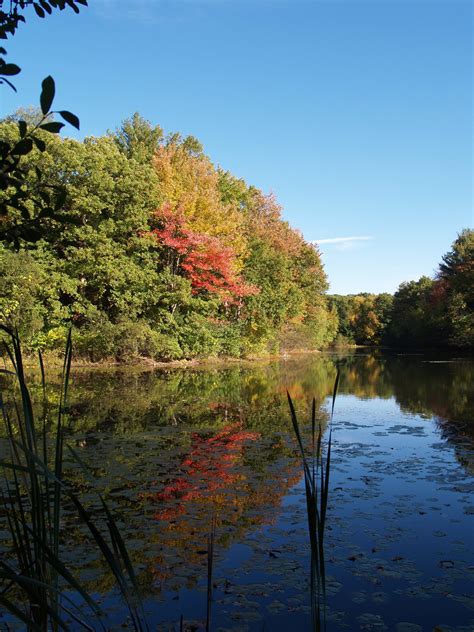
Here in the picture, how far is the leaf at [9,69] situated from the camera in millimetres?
1595

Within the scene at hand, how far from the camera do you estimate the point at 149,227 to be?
72.6ft

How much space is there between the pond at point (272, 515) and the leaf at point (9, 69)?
154cm

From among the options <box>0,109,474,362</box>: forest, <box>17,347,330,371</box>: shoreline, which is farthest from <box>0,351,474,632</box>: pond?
<box>17,347,330,371</box>: shoreline

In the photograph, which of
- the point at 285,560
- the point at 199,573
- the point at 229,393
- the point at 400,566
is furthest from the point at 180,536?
the point at 229,393

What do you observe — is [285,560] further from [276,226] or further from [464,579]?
[276,226]

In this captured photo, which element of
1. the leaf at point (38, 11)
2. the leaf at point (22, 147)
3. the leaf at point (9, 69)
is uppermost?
the leaf at point (38, 11)

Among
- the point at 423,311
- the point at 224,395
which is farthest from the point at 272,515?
the point at 423,311

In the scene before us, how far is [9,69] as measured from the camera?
1.60 metres

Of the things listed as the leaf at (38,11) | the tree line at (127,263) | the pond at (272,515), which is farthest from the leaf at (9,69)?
the tree line at (127,263)

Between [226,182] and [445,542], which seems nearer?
[445,542]

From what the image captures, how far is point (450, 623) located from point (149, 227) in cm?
2040

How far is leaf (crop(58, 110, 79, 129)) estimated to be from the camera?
160 centimetres

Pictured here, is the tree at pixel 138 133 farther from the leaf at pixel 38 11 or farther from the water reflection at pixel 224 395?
the leaf at pixel 38 11

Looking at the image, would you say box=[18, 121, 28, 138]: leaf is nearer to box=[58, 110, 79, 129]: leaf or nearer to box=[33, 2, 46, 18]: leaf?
box=[58, 110, 79, 129]: leaf
